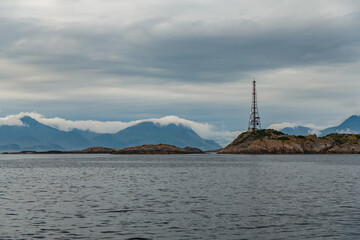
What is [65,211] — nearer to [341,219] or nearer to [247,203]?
[247,203]

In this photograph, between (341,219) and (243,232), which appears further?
(341,219)

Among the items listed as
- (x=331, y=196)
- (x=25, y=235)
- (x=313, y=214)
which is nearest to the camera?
(x=25, y=235)

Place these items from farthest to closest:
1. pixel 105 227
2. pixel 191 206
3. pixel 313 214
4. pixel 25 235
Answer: pixel 191 206, pixel 313 214, pixel 105 227, pixel 25 235

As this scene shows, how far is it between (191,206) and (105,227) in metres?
15.5

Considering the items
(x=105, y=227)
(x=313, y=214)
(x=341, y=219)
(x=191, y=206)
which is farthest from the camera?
(x=191, y=206)

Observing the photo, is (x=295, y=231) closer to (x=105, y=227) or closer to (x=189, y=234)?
(x=189, y=234)

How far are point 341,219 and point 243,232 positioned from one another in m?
12.3

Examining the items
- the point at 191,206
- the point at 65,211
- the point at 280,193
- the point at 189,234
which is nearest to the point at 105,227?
the point at 189,234

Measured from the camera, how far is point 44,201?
5759cm

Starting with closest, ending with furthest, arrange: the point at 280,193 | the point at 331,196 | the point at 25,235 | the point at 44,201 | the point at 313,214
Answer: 1. the point at 25,235
2. the point at 313,214
3. the point at 44,201
4. the point at 331,196
5. the point at 280,193

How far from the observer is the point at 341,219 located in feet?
141

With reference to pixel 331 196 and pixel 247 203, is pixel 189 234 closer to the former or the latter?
pixel 247 203

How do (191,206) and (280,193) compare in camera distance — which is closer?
(191,206)

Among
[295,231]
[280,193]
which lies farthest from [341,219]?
[280,193]
